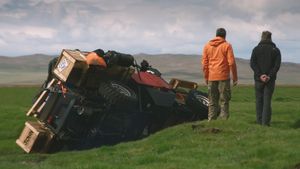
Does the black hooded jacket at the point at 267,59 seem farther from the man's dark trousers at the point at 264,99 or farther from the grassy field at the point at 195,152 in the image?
the grassy field at the point at 195,152

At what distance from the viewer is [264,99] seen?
15516 mm

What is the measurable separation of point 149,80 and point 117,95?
216cm

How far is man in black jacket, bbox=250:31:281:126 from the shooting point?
50.6ft

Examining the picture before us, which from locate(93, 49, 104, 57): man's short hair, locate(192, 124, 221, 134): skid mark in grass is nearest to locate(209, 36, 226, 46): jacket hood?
locate(192, 124, 221, 134): skid mark in grass

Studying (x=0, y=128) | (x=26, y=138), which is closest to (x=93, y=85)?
Result: (x=26, y=138)

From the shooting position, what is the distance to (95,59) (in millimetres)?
14836

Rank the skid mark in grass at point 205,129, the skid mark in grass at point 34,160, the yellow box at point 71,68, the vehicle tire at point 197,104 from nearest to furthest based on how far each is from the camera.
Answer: the skid mark in grass at point 34,160 → the skid mark in grass at point 205,129 → the yellow box at point 71,68 → the vehicle tire at point 197,104

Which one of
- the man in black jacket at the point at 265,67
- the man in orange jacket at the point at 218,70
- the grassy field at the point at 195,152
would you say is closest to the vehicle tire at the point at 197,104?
the man in orange jacket at the point at 218,70

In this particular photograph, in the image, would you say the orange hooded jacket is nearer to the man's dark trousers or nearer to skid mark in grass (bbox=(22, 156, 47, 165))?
the man's dark trousers

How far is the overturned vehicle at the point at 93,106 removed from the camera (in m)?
14.7

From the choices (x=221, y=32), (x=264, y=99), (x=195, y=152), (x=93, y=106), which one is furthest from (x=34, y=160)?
(x=264, y=99)

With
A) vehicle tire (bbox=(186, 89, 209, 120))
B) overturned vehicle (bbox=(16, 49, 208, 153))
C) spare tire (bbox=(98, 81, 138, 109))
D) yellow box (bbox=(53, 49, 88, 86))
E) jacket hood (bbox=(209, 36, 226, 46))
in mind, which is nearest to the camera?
spare tire (bbox=(98, 81, 138, 109))

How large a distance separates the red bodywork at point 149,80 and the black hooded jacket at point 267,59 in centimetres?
275

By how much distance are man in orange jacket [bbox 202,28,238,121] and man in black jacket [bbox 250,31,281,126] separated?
1.04 meters
